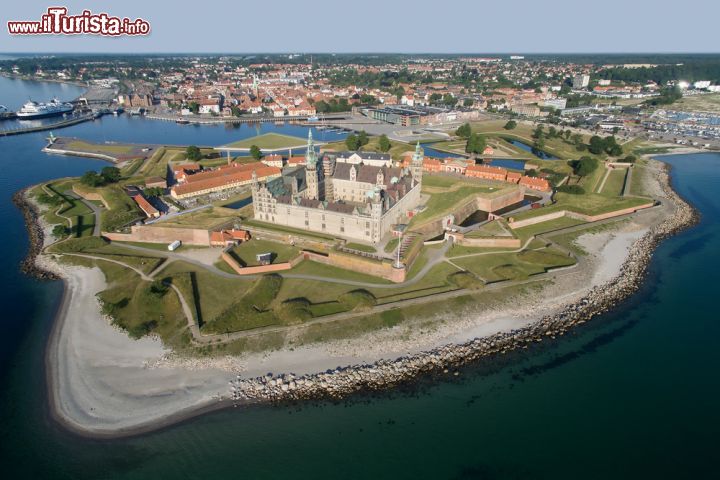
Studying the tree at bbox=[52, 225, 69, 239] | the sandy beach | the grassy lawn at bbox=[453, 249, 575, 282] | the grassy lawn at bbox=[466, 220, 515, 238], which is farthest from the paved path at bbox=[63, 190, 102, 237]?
the grassy lawn at bbox=[466, 220, 515, 238]

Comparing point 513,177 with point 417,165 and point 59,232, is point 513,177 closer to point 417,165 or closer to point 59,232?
point 417,165

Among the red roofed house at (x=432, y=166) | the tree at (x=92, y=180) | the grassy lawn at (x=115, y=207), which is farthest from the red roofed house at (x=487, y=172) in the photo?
the tree at (x=92, y=180)

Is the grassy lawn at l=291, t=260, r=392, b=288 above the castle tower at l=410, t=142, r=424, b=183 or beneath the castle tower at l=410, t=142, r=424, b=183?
beneath

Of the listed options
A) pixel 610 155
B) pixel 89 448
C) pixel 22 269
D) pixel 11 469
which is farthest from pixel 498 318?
pixel 610 155

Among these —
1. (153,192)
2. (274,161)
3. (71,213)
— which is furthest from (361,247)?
(71,213)

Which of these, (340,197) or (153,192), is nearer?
(340,197)

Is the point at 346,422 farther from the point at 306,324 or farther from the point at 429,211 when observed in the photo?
the point at 429,211

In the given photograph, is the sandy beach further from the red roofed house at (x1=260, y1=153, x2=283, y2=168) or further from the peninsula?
the red roofed house at (x1=260, y1=153, x2=283, y2=168)
